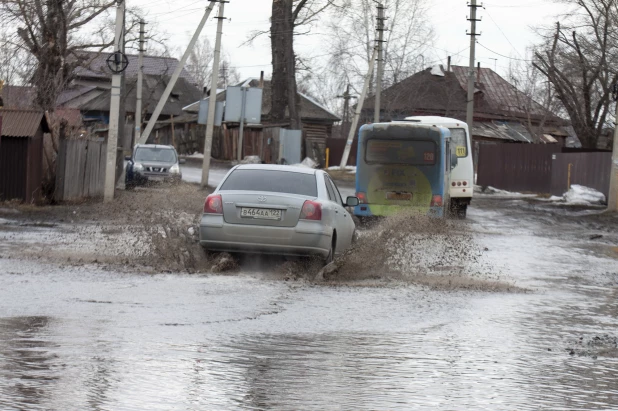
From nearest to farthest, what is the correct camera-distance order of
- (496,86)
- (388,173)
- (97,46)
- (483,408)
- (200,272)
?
(483,408) → (200,272) → (388,173) → (97,46) → (496,86)

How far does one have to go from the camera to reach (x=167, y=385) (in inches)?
245

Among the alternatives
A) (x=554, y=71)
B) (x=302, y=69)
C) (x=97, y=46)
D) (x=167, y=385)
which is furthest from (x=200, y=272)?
(x=302, y=69)

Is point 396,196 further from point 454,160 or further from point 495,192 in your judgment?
point 495,192

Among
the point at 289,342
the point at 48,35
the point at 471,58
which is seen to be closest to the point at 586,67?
the point at 471,58

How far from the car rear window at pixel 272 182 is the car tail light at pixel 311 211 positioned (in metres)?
0.33

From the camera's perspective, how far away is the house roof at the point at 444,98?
75.8 metres

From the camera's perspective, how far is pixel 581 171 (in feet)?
127

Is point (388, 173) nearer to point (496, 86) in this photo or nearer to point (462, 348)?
point (462, 348)

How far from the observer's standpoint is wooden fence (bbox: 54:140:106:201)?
88.3 feet

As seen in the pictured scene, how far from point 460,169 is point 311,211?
58.3 feet

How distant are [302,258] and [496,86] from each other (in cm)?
7687

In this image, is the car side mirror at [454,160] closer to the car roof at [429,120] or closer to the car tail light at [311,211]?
the car roof at [429,120]

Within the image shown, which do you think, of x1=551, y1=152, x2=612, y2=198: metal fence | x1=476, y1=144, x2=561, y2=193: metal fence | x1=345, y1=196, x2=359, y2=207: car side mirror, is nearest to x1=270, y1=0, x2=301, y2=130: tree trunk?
x1=476, y1=144, x2=561, y2=193: metal fence

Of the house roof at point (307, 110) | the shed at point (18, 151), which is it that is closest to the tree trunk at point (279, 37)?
the house roof at point (307, 110)
